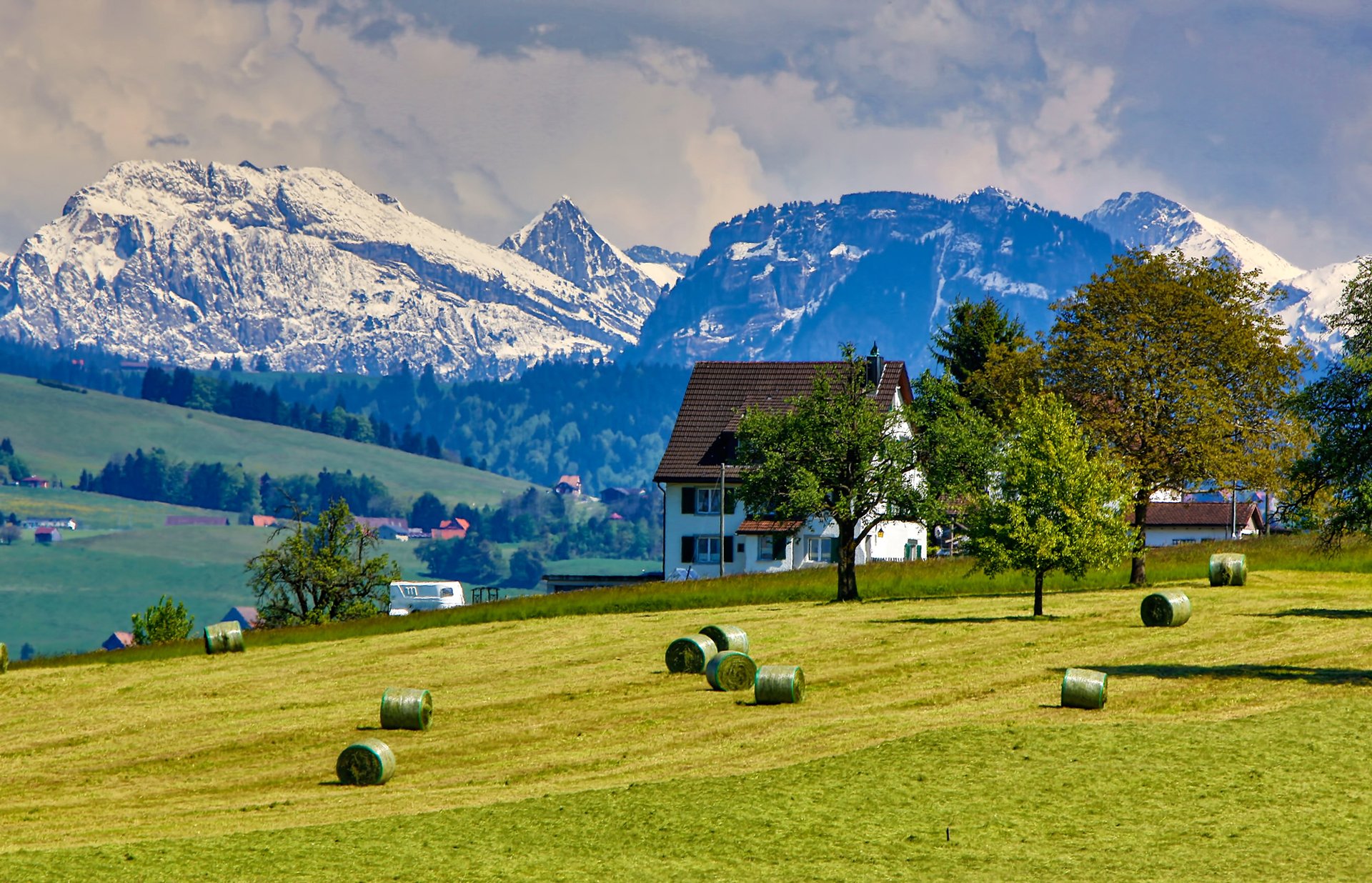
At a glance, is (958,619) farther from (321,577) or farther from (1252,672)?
(321,577)

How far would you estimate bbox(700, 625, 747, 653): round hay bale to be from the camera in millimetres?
47875

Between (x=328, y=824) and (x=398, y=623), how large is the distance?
43956 millimetres

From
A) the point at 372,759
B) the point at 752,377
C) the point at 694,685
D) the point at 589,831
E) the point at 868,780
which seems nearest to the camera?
the point at 589,831

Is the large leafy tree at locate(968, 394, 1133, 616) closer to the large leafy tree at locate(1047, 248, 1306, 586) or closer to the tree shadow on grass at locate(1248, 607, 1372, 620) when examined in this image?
the tree shadow on grass at locate(1248, 607, 1372, 620)

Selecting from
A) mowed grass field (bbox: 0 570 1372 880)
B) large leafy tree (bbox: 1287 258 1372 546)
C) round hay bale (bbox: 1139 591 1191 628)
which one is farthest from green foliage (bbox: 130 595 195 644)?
large leafy tree (bbox: 1287 258 1372 546)

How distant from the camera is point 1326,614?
52969mm

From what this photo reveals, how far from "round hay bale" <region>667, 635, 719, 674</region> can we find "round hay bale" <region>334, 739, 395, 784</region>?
15.8 metres

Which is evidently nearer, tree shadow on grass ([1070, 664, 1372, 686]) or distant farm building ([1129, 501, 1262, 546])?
tree shadow on grass ([1070, 664, 1372, 686])

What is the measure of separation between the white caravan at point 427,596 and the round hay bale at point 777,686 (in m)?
114

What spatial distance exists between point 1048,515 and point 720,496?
2247 inches

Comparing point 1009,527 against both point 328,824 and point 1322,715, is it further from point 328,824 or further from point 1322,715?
point 328,824

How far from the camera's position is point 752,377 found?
116 meters

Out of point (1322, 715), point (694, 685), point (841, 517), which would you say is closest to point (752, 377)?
point (841, 517)

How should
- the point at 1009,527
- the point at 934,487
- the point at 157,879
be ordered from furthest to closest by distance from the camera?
the point at 934,487 → the point at 1009,527 → the point at 157,879
